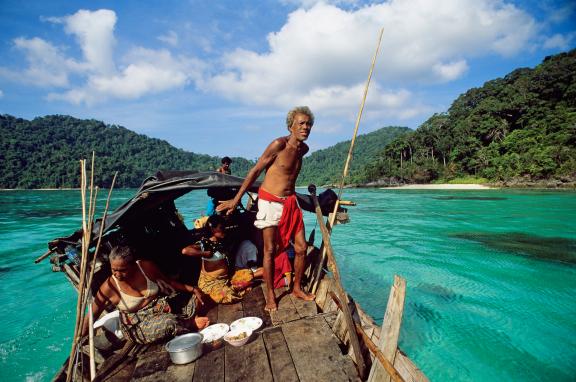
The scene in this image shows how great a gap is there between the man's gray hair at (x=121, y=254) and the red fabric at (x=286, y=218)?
1757mm

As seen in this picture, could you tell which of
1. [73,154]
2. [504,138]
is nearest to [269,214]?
[504,138]

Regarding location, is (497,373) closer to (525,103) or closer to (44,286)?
(44,286)

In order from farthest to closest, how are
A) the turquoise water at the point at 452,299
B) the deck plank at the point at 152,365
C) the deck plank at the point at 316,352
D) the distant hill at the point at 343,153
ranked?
the distant hill at the point at 343,153 → the turquoise water at the point at 452,299 → the deck plank at the point at 152,365 → the deck plank at the point at 316,352

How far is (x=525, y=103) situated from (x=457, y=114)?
19394 millimetres

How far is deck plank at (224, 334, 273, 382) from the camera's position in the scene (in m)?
2.40

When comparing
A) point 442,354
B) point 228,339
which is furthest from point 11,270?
point 442,354

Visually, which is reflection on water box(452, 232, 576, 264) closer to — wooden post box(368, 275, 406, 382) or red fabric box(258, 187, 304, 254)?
red fabric box(258, 187, 304, 254)

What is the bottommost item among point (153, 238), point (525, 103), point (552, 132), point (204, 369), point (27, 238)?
point (27, 238)

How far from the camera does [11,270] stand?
423 inches

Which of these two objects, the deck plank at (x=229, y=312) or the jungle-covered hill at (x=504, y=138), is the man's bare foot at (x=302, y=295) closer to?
the deck plank at (x=229, y=312)

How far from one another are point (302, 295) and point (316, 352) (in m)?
1.20

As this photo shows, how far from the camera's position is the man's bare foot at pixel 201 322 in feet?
11.0

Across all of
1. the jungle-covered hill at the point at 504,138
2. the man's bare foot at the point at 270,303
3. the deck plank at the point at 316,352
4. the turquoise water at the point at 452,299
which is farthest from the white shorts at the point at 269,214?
the jungle-covered hill at the point at 504,138

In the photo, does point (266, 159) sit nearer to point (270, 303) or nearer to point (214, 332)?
point (270, 303)
